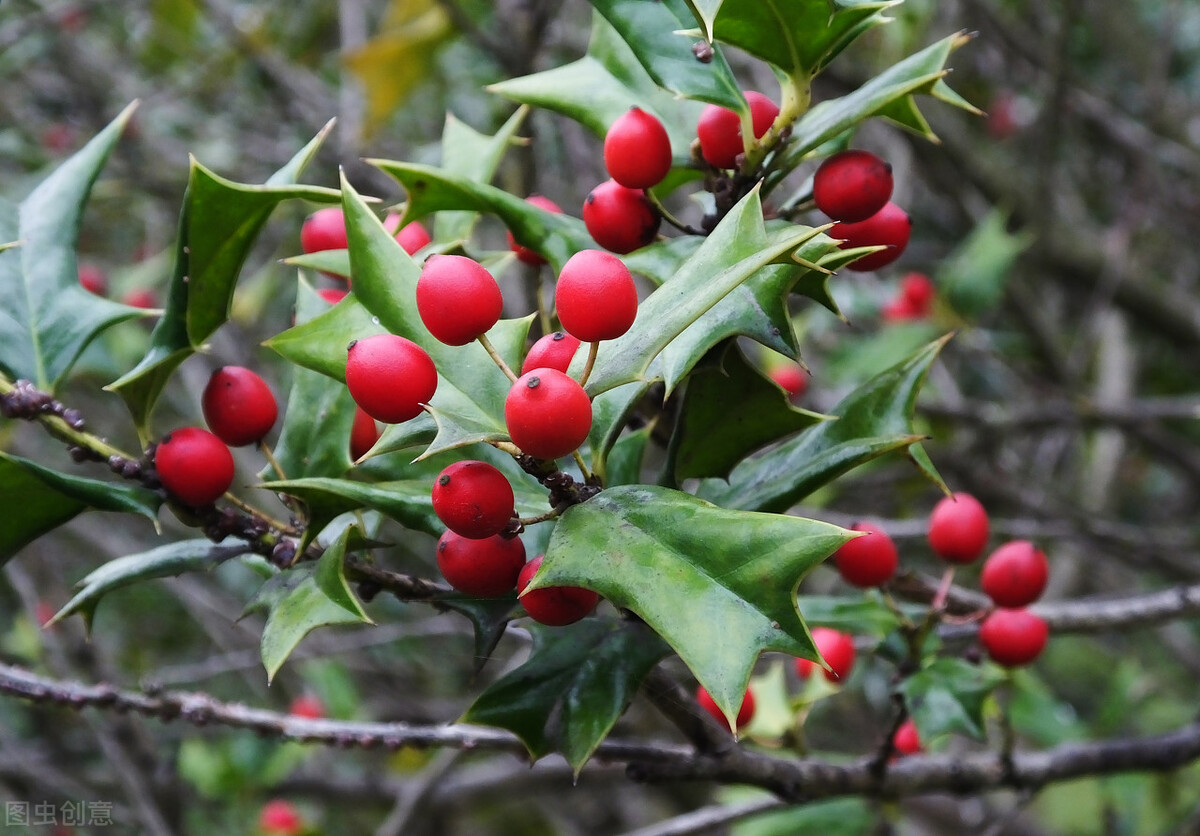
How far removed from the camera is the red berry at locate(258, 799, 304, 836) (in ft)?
8.61

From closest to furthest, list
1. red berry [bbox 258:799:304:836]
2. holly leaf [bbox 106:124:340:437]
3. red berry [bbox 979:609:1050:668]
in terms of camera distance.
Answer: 1. holly leaf [bbox 106:124:340:437]
2. red berry [bbox 979:609:1050:668]
3. red berry [bbox 258:799:304:836]

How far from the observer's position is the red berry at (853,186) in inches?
32.6

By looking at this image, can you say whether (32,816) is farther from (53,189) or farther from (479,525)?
(479,525)

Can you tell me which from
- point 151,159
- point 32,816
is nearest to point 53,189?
point 32,816

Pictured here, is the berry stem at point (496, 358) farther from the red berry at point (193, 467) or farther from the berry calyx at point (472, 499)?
the red berry at point (193, 467)

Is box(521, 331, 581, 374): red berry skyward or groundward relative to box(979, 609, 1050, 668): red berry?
skyward

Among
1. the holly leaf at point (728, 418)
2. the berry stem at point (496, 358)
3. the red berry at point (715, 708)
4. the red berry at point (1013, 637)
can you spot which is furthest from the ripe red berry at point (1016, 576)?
the berry stem at point (496, 358)

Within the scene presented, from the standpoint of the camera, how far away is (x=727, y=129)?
2.94 feet

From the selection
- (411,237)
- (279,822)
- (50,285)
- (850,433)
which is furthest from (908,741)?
(279,822)

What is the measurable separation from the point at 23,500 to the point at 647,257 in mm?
547

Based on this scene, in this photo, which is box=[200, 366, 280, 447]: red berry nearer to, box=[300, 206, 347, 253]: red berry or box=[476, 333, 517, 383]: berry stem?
box=[300, 206, 347, 253]: red berry

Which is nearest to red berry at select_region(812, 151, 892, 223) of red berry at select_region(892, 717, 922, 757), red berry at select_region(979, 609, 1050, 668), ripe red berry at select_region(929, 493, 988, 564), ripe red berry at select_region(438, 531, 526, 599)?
ripe red berry at select_region(438, 531, 526, 599)

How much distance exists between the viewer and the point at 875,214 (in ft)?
2.87

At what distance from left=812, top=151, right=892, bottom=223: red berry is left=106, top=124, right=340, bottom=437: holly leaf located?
1.32 feet
